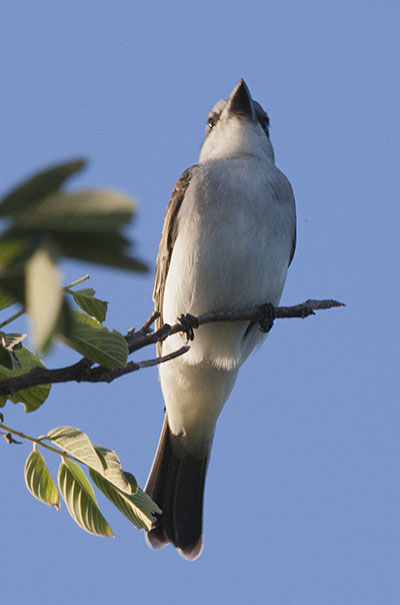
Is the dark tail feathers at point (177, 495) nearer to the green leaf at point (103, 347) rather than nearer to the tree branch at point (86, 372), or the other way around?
the tree branch at point (86, 372)

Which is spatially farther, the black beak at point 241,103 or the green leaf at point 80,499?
the black beak at point 241,103

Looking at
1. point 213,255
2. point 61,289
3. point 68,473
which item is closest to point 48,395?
point 68,473

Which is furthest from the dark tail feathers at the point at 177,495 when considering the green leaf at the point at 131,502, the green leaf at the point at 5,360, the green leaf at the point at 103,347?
the green leaf at the point at 5,360

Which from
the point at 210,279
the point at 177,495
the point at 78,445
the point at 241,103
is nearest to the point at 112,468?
the point at 78,445

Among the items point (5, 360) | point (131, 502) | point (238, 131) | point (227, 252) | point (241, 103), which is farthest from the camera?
point (241, 103)

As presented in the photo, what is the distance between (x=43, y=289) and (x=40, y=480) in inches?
75.6

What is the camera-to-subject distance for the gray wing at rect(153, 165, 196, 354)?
5.50 m

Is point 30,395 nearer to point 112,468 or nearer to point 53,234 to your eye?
point 112,468

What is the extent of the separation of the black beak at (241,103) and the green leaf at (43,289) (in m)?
5.86

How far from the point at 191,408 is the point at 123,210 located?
531 centimetres

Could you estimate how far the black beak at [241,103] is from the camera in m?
6.16

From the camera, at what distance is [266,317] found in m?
5.12

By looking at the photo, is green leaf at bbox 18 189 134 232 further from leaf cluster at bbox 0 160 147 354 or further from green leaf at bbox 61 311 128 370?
green leaf at bbox 61 311 128 370

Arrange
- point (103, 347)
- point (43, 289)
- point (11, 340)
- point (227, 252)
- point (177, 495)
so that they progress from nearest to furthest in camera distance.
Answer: point (43, 289) → point (103, 347) → point (11, 340) → point (227, 252) → point (177, 495)
